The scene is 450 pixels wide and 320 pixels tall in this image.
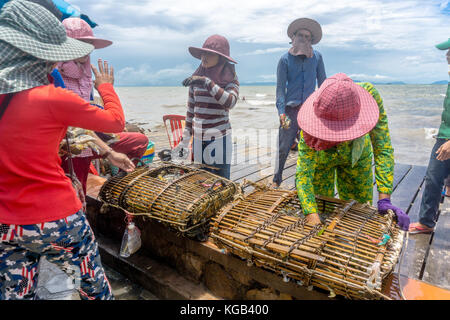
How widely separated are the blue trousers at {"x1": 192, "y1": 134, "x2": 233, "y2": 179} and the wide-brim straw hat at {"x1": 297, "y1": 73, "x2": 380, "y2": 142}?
1471 millimetres

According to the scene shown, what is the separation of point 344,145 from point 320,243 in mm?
800

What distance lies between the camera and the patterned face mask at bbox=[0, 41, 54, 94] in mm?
1220

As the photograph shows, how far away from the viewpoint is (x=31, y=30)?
131 cm

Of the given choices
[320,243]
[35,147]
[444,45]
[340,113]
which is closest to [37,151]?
[35,147]

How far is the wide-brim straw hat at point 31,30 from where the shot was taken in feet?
4.13

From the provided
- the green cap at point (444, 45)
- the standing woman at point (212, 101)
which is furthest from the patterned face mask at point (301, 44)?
the green cap at point (444, 45)

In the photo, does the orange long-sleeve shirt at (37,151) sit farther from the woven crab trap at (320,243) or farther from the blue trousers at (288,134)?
the blue trousers at (288,134)

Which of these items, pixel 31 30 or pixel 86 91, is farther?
pixel 86 91

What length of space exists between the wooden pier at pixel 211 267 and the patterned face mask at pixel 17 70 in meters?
1.47

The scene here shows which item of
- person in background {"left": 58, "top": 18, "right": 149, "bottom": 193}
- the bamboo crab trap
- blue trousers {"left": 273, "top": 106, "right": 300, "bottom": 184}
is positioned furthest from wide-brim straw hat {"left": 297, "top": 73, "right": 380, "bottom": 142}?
blue trousers {"left": 273, "top": 106, "right": 300, "bottom": 184}

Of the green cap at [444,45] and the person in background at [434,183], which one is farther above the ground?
the green cap at [444,45]

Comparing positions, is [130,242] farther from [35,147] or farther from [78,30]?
[78,30]
